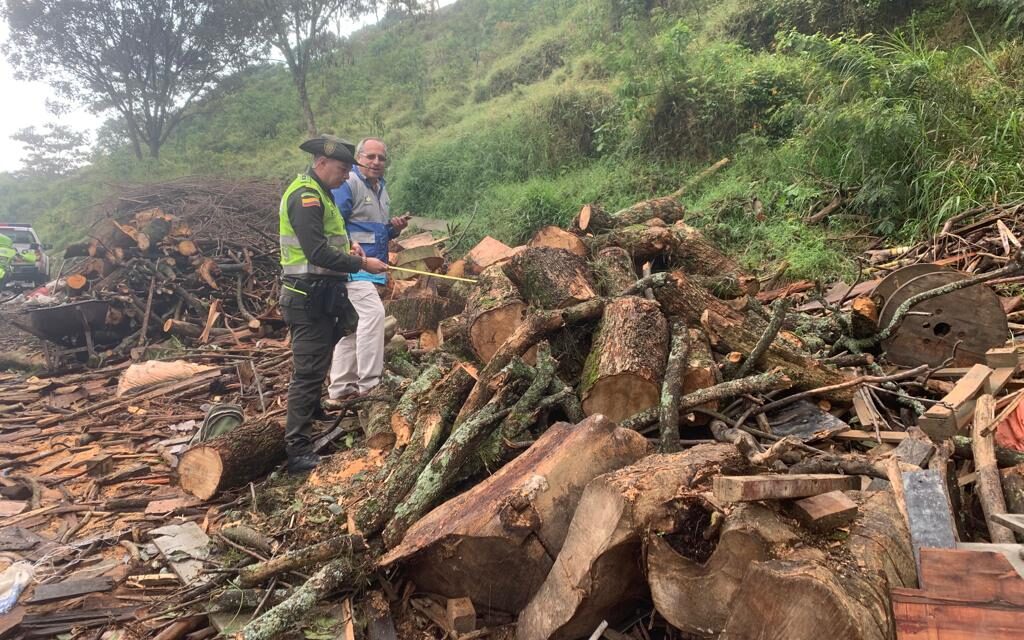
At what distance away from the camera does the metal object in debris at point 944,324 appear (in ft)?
10.6

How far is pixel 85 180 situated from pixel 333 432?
80.3 ft

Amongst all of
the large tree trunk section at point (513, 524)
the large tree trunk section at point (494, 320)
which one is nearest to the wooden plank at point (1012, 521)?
the large tree trunk section at point (513, 524)

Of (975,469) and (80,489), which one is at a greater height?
(975,469)

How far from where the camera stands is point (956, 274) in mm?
3363

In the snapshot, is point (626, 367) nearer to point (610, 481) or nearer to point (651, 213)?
point (610, 481)

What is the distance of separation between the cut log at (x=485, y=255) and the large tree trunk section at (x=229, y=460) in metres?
2.96

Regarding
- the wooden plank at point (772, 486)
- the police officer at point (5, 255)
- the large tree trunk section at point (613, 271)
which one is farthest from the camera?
the police officer at point (5, 255)

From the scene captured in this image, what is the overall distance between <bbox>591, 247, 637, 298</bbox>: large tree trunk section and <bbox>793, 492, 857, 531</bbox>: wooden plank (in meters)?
2.27

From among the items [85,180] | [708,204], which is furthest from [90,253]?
[85,180]

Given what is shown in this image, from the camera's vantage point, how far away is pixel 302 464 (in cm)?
361

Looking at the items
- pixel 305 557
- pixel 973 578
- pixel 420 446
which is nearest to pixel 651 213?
pixel 420 446

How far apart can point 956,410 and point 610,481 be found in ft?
5.25

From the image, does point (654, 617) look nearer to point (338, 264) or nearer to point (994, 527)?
point (994, 527)

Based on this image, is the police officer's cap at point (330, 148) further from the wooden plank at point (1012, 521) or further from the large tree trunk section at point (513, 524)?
the wooden plank at point (1012, 521)
